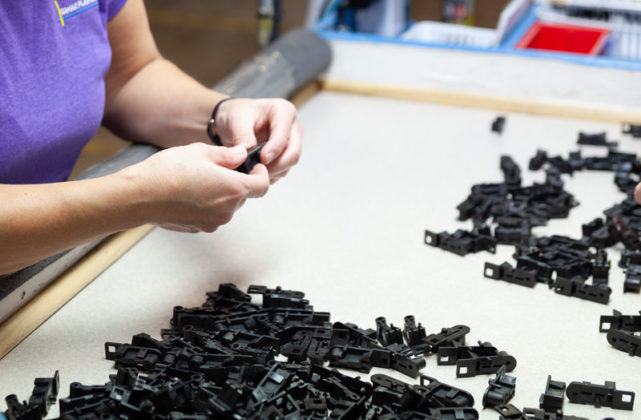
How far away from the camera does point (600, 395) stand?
1131 mm

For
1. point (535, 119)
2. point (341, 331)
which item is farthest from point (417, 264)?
point (535, 119)

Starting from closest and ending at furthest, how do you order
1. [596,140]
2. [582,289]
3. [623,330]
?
[623,330] < [582,289] < [596,140]

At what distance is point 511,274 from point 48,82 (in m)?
0.88

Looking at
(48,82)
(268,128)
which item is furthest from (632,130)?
(48,82)

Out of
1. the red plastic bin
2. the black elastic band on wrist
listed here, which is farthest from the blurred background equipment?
Result: the black elastic band on wrist

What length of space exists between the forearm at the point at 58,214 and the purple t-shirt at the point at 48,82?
20cm

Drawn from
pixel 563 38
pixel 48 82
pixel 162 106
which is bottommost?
pixel 563 38

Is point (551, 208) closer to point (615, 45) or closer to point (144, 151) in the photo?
point (144, 151)

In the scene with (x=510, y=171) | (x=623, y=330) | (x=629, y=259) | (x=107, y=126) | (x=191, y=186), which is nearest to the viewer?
→ (x=191, y=186)

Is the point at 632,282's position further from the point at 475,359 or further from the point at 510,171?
the point at 510,171

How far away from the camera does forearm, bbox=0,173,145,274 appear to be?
1.10m

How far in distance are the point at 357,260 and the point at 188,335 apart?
16.1 inches

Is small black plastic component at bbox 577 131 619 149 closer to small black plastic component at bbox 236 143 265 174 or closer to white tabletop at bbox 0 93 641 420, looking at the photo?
white tabletop at bbox 0 93 641 420

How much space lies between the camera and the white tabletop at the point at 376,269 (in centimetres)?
123
